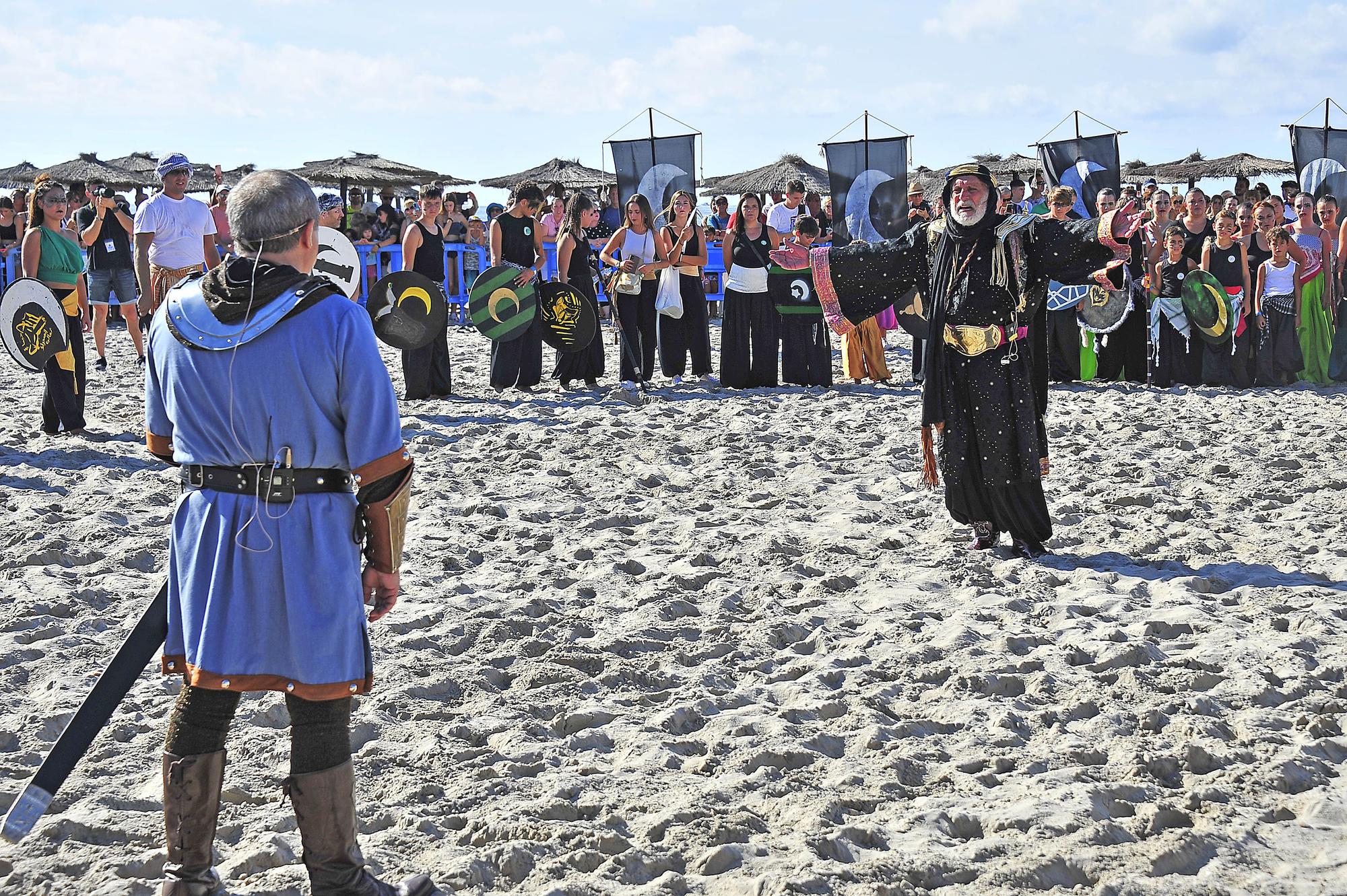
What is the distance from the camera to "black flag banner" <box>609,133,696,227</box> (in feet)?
43.8

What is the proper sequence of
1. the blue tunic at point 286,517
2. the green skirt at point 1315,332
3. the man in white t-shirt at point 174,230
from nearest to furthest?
the blue tunic at point 286,517 < the man in white t-shirt at point 174,230 < the green skirt at point 1315,332

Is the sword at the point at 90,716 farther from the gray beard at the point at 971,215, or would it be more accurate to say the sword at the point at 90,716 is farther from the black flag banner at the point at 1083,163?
the black flag banner at the point at 1083,163

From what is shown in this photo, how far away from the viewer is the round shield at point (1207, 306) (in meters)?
10.1

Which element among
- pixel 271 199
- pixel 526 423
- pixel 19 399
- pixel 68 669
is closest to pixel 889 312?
pixel 526 423

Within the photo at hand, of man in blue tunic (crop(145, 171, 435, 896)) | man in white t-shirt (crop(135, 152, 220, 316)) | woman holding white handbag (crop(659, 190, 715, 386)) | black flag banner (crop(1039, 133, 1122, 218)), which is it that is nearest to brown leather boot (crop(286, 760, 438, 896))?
man in blue tunic (crop(145, 171, 435, 896))

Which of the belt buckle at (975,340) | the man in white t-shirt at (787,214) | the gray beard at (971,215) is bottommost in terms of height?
the belt buckle at (975,340)

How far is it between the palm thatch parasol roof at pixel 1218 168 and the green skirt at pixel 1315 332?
12.2 metres

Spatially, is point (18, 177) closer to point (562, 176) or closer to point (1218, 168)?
point (562, 176)

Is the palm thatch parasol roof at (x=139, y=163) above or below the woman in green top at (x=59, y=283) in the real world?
above

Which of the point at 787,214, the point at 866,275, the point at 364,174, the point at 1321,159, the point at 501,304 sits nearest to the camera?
the point at 866,275

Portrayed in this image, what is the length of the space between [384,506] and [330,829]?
0.63m

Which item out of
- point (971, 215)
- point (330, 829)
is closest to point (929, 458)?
point (971, 215)

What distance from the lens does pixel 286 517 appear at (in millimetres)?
2408

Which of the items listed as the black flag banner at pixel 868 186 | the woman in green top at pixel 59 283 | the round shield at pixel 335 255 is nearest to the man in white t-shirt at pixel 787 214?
the black flag banner at pixel 868 186
